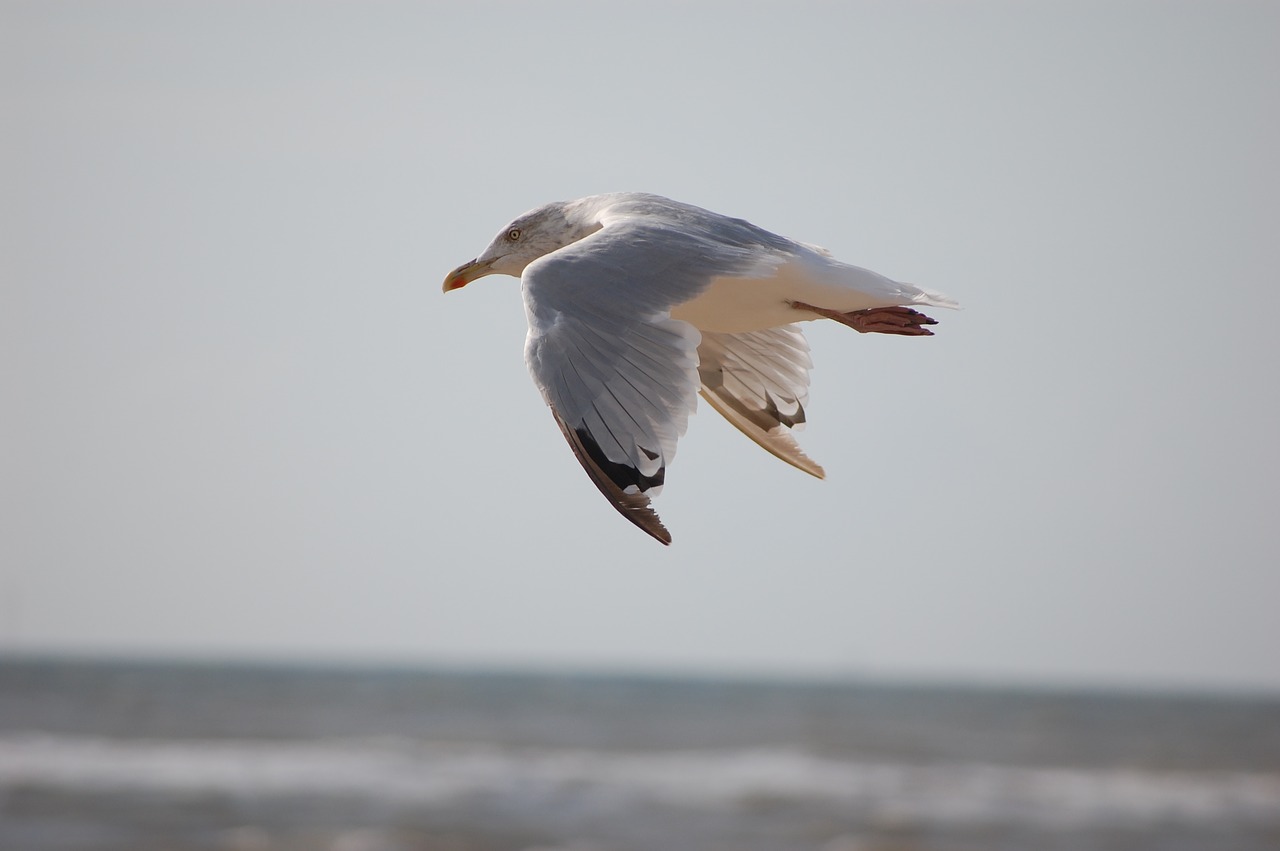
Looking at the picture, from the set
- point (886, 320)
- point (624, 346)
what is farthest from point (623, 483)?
point (886, 320)

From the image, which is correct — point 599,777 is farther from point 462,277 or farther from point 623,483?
point 623,483

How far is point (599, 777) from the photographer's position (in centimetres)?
1524

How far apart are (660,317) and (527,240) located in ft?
3.76

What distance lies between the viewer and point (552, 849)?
36.3 ft

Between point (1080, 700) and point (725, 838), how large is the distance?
2359 centimetres

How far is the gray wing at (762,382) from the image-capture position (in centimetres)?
432

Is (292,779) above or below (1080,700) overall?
above

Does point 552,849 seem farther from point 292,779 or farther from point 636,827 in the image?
point 292,779

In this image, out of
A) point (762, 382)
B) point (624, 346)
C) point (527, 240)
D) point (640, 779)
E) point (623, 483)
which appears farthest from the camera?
point (640, 779)

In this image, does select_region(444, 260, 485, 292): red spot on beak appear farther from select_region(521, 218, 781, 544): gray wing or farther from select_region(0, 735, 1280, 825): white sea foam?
select_region(0, 735, 1280, 825): white sea foam

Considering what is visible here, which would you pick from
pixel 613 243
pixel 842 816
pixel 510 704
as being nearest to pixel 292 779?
pixel 842 816

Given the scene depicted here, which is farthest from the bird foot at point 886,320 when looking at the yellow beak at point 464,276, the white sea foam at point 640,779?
the white sea foam at point 640,779

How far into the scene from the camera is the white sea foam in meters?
13.8

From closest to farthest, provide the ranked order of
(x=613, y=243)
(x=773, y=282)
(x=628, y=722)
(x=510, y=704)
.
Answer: (x=613, y=243) < (x=773, y=282) < (x=628, y=722) < (x=510, y=704)
